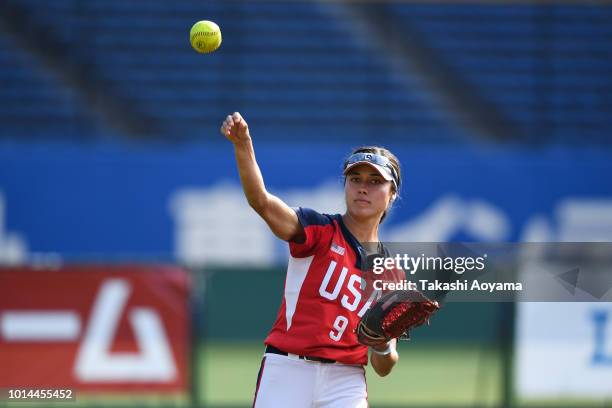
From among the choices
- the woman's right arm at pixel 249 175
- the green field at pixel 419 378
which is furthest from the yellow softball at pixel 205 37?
the green field at pixel 419 378

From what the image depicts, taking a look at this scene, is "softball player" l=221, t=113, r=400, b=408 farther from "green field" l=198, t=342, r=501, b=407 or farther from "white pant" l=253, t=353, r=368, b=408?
"green field" l=198, t=342, r=501, b=407

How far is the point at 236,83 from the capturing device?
543 inches

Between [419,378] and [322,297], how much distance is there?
298cm

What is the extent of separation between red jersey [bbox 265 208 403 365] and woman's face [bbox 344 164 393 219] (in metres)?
0.13

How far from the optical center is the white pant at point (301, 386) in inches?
157

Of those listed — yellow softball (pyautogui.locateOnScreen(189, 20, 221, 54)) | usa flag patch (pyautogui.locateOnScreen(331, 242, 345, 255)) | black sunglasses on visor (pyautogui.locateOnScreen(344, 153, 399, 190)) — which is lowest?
usa flag patch (pyautogui.locateOnScreen(331, 242, 345, 255))

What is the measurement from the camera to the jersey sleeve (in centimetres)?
398

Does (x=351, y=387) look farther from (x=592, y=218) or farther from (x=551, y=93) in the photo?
(x=551, y=93)

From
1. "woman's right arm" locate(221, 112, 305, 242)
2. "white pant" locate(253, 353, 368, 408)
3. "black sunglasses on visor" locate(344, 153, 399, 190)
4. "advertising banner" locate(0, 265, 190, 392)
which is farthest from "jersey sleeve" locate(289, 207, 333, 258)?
"advertising banner" locate(0, 265, 190, 392)

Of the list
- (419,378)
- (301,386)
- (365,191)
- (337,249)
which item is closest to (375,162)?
(365,191)

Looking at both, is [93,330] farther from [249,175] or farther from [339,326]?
[249,175]

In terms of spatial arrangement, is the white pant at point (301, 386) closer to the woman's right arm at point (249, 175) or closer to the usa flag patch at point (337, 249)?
the usa flag patch at point (337, 249)

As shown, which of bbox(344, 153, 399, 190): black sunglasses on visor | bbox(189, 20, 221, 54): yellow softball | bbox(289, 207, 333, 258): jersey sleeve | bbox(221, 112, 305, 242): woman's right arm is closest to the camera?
bbox(221, 112, 305, 242): woman's right arm

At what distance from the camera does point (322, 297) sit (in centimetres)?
403
